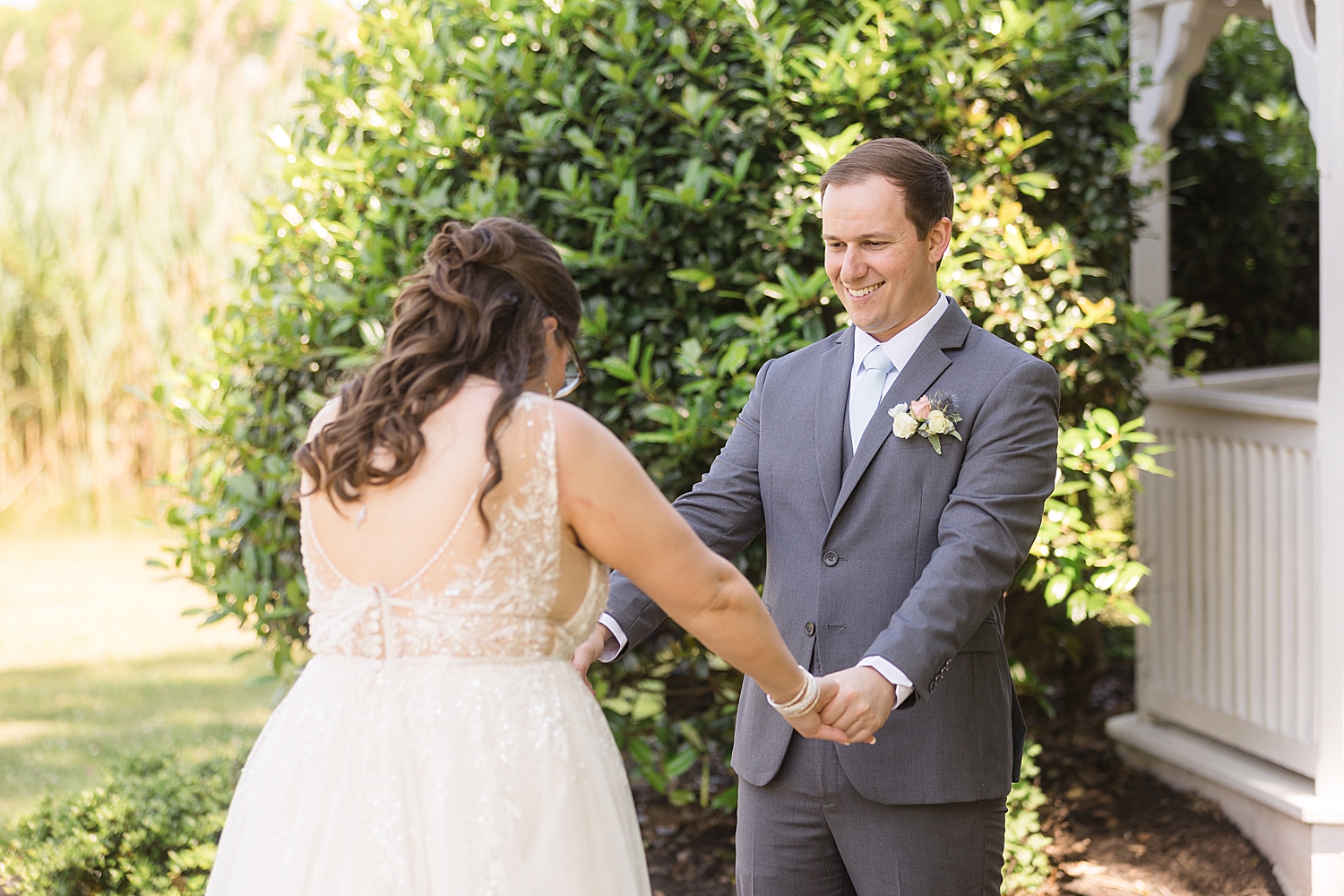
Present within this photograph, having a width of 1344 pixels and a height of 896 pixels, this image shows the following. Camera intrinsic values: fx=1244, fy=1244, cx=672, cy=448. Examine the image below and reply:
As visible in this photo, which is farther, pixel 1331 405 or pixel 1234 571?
pixel 1234 571

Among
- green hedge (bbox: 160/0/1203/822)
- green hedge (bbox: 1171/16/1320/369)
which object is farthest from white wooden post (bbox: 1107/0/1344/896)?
green hedge (bbox: 1171/16/1320/369)

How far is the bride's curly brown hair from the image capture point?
194cm

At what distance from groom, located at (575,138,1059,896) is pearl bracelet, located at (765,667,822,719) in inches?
1.6

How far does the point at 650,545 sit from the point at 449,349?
1.49ft

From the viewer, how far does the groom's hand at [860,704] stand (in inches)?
90.0

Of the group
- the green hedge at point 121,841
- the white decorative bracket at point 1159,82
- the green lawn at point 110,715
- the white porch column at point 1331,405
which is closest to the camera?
the green hedge at point 121,841

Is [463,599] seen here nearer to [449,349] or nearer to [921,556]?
[449,349]

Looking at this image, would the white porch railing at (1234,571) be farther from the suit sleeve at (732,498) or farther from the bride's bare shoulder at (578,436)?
the bride's bare shoulder at (578,436)

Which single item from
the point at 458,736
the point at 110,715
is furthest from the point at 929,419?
the point at 110,715

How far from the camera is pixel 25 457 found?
9.77 m

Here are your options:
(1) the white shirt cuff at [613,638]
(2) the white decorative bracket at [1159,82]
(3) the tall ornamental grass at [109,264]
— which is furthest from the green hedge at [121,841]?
(3) the tall ornamental grass at [109,264]

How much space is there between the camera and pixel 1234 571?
4.57 meters

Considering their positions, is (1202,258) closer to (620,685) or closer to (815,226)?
(815,226)

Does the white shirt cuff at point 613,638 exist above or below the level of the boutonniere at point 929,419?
below
